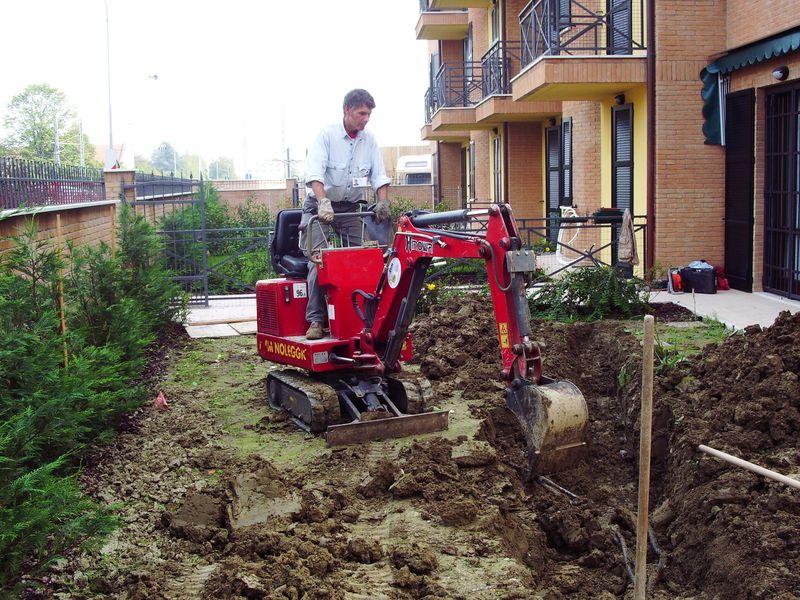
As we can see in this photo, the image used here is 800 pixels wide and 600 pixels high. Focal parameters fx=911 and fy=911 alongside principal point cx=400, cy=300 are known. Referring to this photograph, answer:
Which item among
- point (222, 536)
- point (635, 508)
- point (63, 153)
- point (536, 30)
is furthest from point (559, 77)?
point (63, 153)

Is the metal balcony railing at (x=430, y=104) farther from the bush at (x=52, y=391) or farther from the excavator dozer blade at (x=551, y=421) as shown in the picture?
the excavator dozer blade at (x=551, y=421)

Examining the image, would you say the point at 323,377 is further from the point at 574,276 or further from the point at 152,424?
the point at 574,276

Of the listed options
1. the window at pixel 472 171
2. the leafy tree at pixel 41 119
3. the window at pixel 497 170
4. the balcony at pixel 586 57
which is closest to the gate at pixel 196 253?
the balcony at pixel 586 57

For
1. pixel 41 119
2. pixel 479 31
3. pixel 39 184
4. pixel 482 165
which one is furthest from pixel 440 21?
pixel 41 119

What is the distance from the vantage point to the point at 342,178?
28.3ft

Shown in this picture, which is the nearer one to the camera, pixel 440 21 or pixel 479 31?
pixel 479 31

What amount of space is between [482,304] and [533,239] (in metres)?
11.9

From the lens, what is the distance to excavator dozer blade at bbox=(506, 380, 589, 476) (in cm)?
589

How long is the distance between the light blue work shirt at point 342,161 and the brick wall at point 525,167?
18.6m

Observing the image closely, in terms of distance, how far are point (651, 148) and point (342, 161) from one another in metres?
8.20

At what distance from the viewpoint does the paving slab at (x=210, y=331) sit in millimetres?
13414

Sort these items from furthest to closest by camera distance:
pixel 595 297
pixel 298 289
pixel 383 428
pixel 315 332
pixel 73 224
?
pixel 595 297 < pixel 73 224 < pixel 298 289 < pixel 315 332 < pixel 383 428

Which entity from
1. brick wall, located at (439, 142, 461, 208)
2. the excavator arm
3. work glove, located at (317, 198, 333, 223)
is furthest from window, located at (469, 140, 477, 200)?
the excavator arm

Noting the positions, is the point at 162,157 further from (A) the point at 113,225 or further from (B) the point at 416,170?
(A) the point at 113,225
